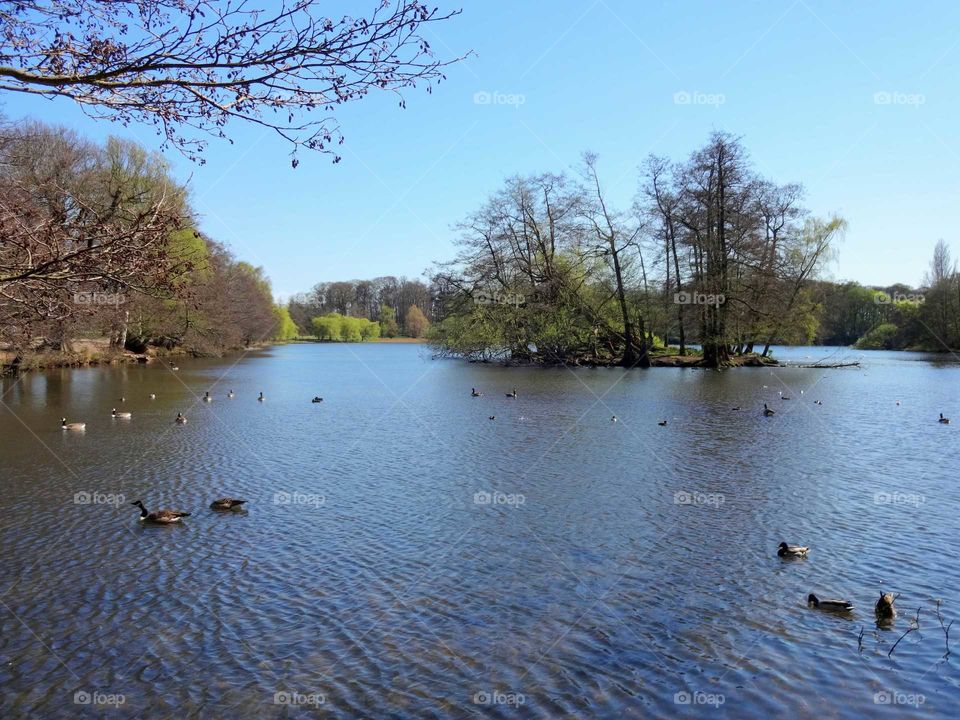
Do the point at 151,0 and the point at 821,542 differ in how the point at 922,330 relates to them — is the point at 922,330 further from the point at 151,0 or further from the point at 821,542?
the point at 151,0

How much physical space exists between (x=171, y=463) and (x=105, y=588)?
790cm

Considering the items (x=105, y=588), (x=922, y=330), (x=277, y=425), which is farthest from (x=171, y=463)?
(x=922, y=330)

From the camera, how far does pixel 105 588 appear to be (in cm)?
859
